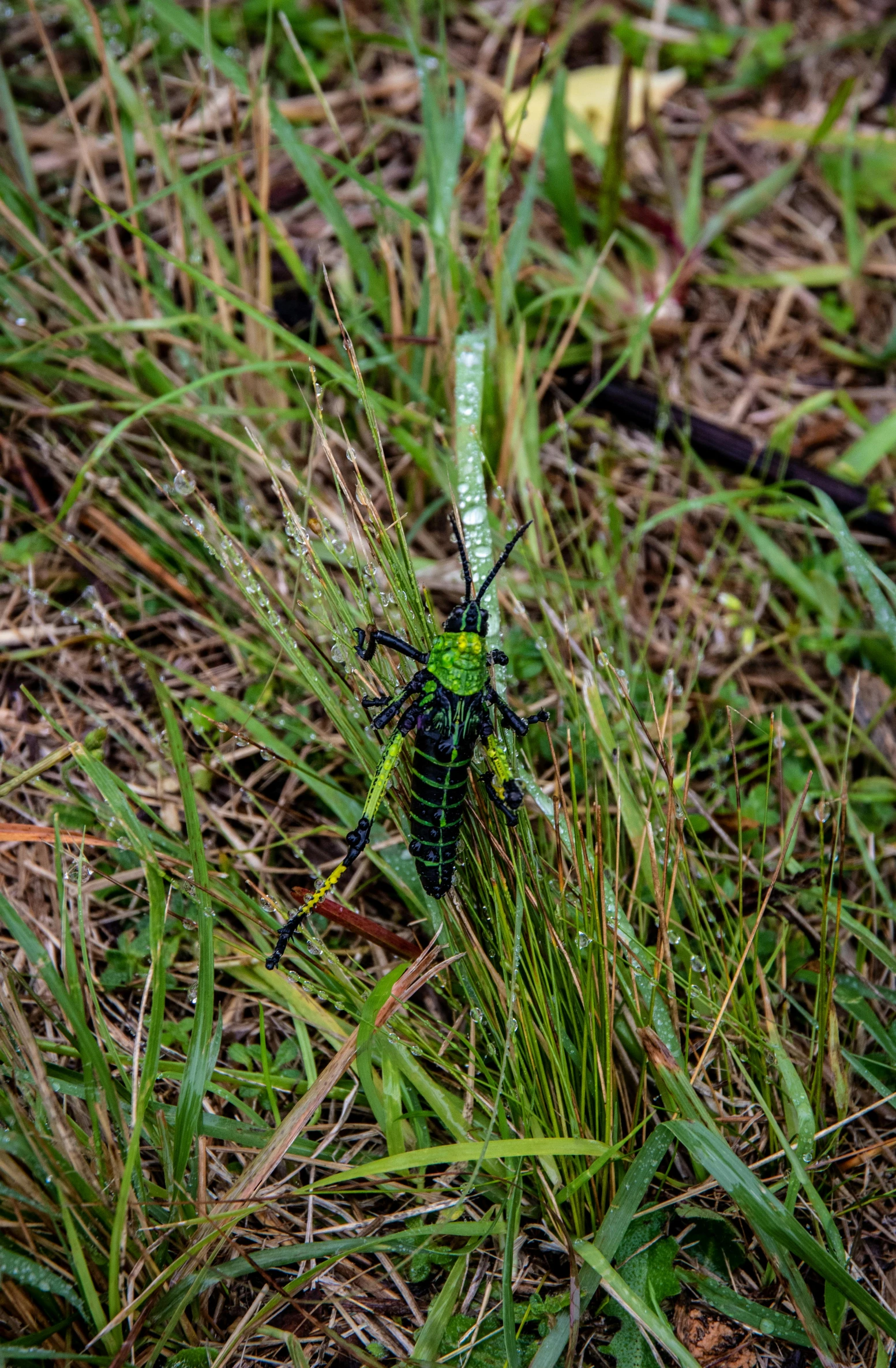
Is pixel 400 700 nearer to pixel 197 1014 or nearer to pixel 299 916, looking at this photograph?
pixel 299 916

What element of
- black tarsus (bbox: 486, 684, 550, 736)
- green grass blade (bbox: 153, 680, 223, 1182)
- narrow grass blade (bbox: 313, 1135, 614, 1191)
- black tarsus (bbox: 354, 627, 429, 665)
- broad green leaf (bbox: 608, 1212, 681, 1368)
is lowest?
broad green leaf (bbox: 608, 1212, 681, 1368)

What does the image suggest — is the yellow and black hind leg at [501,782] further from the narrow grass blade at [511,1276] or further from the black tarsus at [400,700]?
the narrow grass blade at [511,1276]

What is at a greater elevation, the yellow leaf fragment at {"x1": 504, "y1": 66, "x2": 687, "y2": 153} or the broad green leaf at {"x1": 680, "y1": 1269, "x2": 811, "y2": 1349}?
the yellow leaf fragment at {"x1": 504, "y1": 66, "x2": 687, "y2": 153}

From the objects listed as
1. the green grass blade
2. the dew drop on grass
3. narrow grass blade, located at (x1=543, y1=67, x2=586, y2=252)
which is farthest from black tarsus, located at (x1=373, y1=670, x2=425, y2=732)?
narrow grass blade, located at (x1=543, y1=67, x2=586, y2=252)

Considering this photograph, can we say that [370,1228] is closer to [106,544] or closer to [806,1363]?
[806,1363]

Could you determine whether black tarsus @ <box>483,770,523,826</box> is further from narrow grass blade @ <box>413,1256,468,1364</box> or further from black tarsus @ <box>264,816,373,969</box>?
narrow grass blade @ <box>413,1256,468,1364</box>

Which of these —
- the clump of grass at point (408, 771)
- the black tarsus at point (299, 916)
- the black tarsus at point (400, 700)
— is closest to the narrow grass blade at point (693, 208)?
the clump of grass at point (408, 771)

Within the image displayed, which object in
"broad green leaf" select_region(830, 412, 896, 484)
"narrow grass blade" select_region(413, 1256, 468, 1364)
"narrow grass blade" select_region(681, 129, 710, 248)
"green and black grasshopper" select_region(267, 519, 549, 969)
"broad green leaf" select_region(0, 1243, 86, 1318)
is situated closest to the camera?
"broad green leaf" select_region(0, 1243, 86, 1318)

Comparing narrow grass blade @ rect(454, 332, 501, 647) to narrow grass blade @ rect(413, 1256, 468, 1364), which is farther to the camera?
narrow grass blade @ rect(454, 332, 501, 647)
